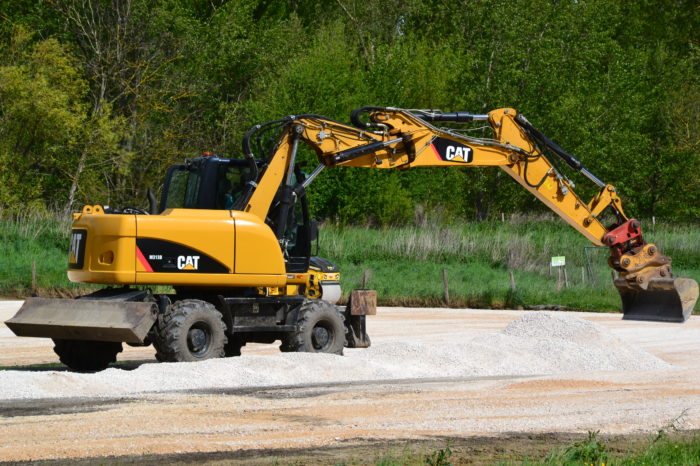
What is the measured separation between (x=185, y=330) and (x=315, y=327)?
2564mm

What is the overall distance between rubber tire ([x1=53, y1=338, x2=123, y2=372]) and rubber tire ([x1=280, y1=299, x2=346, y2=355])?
2.54 m

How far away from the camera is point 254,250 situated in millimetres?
16719

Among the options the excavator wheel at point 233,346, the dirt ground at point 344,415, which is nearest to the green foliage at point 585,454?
the dirt ground at point 344,415

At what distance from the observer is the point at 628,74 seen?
58.2m

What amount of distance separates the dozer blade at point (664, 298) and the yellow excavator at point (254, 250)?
38mm

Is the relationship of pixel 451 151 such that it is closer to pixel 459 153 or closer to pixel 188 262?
pixel 459 153

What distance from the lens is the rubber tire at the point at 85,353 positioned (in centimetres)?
1684

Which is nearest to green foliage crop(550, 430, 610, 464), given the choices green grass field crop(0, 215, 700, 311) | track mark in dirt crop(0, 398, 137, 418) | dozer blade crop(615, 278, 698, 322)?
track mark in dirt crop(0, 398, 137, 418)

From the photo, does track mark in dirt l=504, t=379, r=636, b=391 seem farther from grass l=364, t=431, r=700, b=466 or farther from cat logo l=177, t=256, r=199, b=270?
cat logo l=177, t=256, r=199, b=270

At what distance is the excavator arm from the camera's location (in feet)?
57.5

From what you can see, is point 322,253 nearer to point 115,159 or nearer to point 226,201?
point 115,159

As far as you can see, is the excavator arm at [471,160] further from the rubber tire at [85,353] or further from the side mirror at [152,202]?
the rubber tire at [85,353]

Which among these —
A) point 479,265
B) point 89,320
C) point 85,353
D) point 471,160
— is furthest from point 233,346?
point 479,265

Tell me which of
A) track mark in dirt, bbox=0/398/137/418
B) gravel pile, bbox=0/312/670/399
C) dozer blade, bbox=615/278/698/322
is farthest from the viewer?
dozer blade, bbox=615/278/698/322
